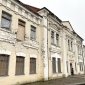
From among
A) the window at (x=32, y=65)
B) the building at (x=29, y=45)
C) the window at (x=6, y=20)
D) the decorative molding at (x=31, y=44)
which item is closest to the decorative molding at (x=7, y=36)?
the building at (x=29, y=45)

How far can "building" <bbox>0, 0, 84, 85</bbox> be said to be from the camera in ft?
41.1

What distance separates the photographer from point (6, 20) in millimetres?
12922

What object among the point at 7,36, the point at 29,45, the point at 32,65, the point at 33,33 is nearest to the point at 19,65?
the point at 32,65

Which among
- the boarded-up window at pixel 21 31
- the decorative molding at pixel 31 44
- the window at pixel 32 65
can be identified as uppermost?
the boarded-up window at pixel 21 31

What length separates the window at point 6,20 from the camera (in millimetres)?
12583

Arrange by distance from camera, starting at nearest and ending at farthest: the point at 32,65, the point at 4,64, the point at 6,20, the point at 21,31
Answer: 1. the point at 4,64
2. the point at 6,20
3. the point at 21,31
4. the point at 32,65

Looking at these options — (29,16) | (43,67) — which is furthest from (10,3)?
(43,67)

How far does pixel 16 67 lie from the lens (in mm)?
13516

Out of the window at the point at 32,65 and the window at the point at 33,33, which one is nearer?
the window at the point at 32,65

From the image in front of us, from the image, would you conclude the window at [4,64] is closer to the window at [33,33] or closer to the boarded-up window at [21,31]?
the boarded-up window at [21,31]

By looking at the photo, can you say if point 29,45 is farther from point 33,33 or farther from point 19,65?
point 19,65

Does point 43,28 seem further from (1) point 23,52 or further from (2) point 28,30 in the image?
(1) point 23,52

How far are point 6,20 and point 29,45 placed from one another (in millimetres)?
3495

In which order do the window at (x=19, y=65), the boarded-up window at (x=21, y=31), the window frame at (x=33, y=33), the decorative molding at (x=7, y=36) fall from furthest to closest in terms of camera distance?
Answer: the window frame at (x=33, y=33), the boarded-up window at (x=21, y=31), the window at (x=19, y=65), the decorative molding at (x=7, y=36)
